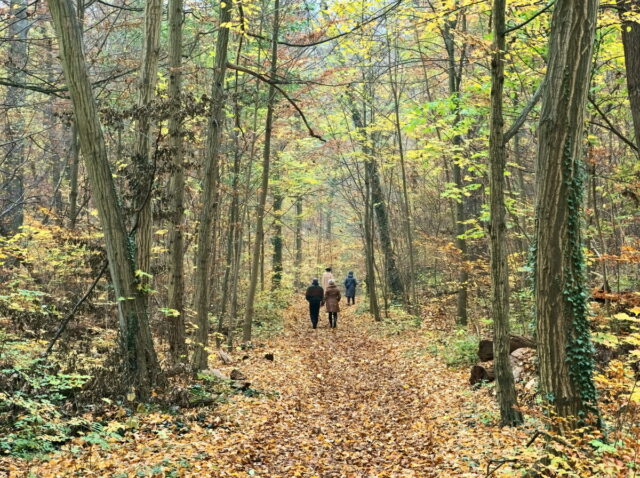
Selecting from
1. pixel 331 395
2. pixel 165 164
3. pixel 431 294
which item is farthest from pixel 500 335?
pixel 431 294

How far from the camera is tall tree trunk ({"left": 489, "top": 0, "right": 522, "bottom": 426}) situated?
6109 mm

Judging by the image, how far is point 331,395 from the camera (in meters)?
8.95

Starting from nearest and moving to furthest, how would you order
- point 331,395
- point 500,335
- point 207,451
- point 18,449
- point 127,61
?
point 18,449 < point 207,451 < point 500,335 < point 331,395 < point 127,61

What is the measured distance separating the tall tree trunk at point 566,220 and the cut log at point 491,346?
15.1 feet

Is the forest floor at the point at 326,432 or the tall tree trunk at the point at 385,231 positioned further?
the tall tree trunk at the point at 385,231

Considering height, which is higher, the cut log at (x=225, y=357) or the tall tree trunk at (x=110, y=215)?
the tall tree trunk at (x=110, y=215)

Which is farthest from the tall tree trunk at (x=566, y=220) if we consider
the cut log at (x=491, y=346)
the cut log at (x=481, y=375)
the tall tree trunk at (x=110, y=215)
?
the tall tree trunk at (x=110, y=215)

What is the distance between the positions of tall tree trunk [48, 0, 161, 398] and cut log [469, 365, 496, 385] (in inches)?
212

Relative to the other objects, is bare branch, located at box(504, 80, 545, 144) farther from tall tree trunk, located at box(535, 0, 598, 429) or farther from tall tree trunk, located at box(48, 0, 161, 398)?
tall tree trunk, located at box(48, 0, 161, 398)

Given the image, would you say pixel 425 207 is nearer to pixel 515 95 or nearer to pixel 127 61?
pixel 515 95

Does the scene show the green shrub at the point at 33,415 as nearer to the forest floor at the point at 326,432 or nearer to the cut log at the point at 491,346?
the forest floor at the point at 326,432

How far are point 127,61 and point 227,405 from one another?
26.2 ft

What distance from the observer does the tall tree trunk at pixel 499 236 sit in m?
6.11

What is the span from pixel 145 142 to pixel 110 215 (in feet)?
4.28
